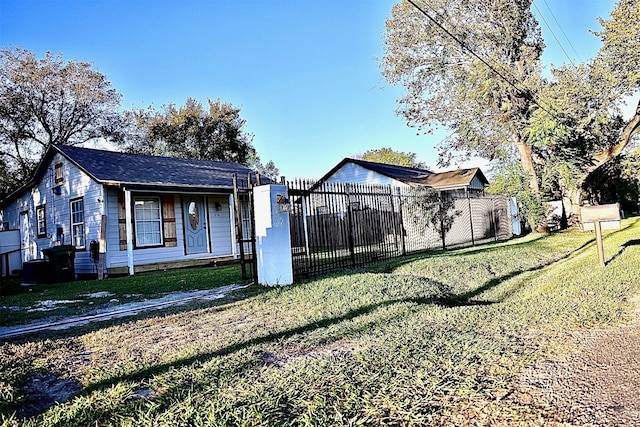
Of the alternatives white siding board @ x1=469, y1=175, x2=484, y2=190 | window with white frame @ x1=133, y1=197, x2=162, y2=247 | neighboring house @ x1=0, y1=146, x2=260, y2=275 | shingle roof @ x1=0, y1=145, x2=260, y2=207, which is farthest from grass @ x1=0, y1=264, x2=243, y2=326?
white siding board @ x1=469, y1=175, x2=484, y2=190

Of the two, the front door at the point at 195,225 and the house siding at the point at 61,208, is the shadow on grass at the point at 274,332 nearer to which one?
the front door at the point at 195,225

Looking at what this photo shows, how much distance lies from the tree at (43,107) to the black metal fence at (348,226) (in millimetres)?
22421

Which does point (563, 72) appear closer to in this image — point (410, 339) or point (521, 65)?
point (521, 65)

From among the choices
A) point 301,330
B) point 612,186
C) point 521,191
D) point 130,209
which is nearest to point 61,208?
point 130,209

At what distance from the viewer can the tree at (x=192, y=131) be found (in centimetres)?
3153

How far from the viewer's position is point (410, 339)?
13.6ft

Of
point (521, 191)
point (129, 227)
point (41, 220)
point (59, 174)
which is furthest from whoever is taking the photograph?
point (521, 191)

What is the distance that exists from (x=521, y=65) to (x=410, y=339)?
62.9 feet

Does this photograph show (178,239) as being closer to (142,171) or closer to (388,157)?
(142,171)

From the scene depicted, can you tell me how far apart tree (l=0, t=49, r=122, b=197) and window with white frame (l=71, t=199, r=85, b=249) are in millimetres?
13891

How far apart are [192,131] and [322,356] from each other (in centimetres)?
3088

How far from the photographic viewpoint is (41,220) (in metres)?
16.5

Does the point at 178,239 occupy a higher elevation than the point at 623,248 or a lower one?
higher

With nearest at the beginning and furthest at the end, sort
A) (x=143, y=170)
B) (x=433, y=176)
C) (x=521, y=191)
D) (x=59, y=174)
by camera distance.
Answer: (x=143, y=170)
(x=59, y=174)
(x=521, y=191)
(x=433, y=176)
